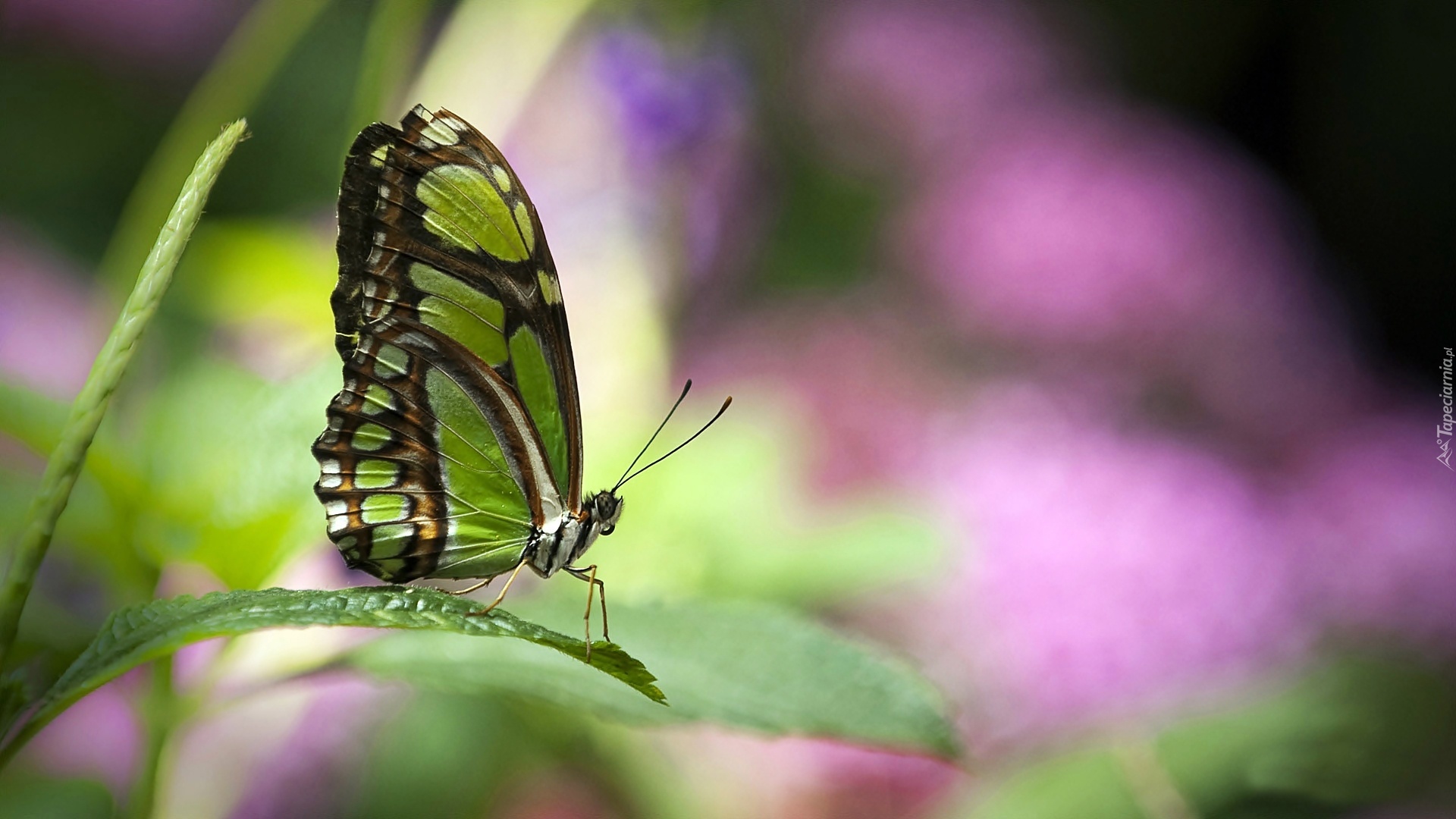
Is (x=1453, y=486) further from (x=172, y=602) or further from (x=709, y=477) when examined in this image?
(x=172, y=602)

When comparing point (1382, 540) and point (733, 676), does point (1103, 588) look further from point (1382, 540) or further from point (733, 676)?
point (733, 676)

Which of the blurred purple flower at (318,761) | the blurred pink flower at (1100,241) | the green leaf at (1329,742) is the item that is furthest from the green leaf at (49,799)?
the blurred pink flower at (1100,241)

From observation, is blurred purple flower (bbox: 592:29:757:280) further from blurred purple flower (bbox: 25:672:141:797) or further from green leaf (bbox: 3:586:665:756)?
green leaf (bbox: 3:586:665:756)

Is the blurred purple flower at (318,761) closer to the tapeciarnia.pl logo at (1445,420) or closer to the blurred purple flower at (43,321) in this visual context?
the blurred purple flower at (43,321)

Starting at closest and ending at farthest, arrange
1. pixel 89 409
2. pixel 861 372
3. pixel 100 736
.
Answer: pixel 89 409, pixel 100 736, pixel 861 372

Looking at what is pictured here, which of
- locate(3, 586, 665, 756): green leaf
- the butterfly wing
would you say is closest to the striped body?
the butterfly wing

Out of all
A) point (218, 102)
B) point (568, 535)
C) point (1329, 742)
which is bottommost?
point (568, 535)

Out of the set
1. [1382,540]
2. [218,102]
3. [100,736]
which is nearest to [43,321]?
[218,102]
